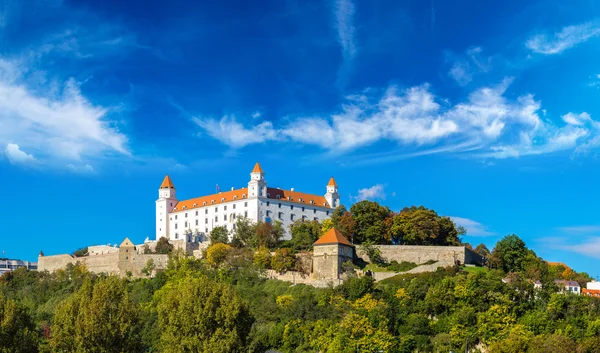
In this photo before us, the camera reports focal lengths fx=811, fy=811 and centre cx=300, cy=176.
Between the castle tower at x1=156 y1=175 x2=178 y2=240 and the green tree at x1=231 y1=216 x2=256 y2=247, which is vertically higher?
the castle tower at x1=156 y1=175 x2=178 y2=240

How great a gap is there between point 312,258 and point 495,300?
19.7 m

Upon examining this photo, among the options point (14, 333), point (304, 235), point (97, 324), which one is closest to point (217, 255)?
point (304, 235)

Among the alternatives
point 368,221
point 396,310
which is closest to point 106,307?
point 396,310

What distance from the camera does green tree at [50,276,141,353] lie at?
42.3 metres

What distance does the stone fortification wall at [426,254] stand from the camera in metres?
71.8

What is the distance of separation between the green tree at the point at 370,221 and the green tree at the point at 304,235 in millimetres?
4173

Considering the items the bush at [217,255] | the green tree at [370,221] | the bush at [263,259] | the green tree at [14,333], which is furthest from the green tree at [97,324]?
the green tree at [370,221]

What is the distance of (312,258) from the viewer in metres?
73.2

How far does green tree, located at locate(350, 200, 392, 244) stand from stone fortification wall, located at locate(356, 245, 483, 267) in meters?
3.59

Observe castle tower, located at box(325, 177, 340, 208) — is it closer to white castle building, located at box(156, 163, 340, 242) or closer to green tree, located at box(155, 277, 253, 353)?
white castle building, located at box(156, 163, 340, 242)

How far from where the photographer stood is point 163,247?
88812 mm

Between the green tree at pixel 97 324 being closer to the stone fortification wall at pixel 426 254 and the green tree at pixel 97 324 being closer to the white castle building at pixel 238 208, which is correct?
the stone fortification wall at pixel 426 254

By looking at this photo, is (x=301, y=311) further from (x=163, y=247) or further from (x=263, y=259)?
(x=163, y=247)

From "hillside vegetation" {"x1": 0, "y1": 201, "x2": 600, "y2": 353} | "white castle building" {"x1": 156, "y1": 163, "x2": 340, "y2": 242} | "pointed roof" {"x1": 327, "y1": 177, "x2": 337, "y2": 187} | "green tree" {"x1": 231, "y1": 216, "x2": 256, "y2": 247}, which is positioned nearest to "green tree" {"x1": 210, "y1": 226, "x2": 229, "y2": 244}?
"green tree" {"x1": 231, "y1": 216, "x2": 256, "y2": 247}
